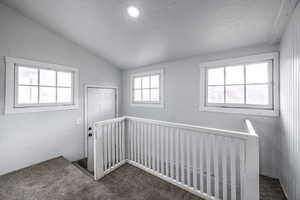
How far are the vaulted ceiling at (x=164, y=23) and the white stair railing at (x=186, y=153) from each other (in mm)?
1390

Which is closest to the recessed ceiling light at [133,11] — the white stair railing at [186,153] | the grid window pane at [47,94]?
the white stair railing at [186,153]

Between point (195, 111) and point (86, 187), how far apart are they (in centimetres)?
233

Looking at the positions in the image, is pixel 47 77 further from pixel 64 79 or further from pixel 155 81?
pixel 155 81

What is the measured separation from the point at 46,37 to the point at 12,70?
2.92 ft

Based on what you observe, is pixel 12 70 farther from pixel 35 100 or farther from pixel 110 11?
pixel 110 11

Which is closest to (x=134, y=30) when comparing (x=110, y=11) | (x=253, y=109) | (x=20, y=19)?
(x=110, y=11)

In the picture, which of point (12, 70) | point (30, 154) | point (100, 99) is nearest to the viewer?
point (12, 70)

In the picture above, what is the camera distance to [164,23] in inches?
75.3

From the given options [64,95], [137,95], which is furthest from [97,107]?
[137,95]

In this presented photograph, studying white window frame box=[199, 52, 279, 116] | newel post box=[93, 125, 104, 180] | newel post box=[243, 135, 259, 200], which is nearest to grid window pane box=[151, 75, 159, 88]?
white window frame box=[199, 52, 279, 116]

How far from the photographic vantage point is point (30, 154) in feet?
7.53

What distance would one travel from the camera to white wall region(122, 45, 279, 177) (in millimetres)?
2037

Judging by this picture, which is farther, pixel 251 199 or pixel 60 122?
pixel 60 122

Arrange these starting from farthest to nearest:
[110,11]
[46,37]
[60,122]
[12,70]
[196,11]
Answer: [60,122]
[46,37]
[12,70]
[110,11]
[196,11]
